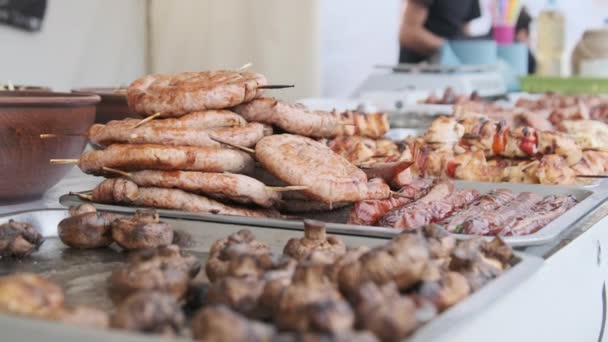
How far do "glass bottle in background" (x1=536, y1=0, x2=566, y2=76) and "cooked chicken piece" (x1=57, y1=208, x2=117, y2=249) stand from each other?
8.95 metres

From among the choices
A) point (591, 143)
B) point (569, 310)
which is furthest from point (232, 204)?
point (591, 143)

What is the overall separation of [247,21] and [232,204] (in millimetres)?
3874

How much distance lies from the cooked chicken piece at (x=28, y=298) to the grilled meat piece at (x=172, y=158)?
3.06 feet

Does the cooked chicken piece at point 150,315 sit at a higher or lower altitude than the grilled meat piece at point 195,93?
lower

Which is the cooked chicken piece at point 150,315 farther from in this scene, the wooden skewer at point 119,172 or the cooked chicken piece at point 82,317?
the wooden skewer at point 119,172

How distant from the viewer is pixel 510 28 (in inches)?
401

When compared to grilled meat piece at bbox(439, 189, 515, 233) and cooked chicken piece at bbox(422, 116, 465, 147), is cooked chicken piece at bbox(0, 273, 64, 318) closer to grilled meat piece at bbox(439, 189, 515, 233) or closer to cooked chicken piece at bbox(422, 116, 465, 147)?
grilled meat piece at bbox(439, 189, 515, 233)

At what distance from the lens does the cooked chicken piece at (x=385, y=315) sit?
1076 mm

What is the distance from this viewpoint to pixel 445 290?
1266 millimetres

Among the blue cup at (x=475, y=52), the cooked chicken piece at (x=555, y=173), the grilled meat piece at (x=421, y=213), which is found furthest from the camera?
the blue cup at (x=475, y=52)

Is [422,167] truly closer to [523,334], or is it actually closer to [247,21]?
[523,334]

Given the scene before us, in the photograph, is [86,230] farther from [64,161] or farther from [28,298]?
[28,298]

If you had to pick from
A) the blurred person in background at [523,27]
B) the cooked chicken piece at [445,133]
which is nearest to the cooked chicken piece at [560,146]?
the cooked chicken piece at [445,133]

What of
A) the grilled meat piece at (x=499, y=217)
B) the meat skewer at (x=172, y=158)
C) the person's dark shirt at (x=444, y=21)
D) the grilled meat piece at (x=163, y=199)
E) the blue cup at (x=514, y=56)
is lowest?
the grilled meat piece at (x=499, y=217)
